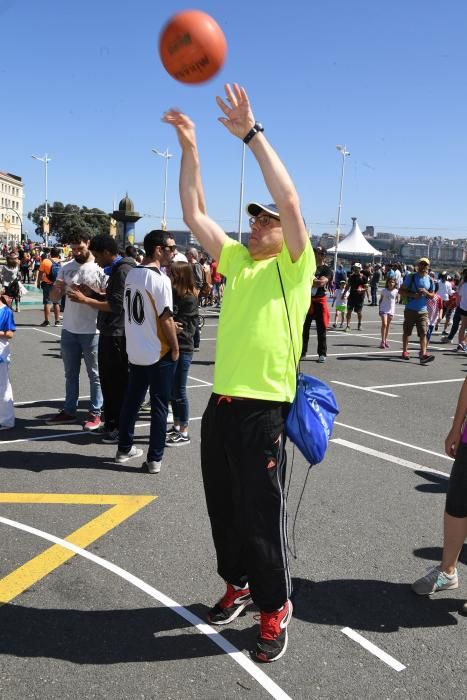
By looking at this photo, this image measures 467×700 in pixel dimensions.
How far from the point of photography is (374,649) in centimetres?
282

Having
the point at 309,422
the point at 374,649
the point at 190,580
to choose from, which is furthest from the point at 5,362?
the point at 374,649

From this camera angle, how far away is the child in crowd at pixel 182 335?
19.2 feet

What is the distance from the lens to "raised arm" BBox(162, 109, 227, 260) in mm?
2889

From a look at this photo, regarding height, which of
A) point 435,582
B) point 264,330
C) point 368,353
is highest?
point 264,330

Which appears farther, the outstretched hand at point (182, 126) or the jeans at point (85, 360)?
the jeans at point (85, 360)

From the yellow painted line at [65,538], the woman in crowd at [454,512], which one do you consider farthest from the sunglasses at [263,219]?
the yellow painted line at [65,538]

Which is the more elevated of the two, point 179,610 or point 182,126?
point 182,126

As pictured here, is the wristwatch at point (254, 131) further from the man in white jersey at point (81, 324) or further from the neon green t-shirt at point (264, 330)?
the man in white jersey at point (81, 324)

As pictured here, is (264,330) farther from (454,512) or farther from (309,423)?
(454,512)

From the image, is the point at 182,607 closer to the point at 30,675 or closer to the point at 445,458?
the point at 30,675

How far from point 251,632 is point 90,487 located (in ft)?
7.08

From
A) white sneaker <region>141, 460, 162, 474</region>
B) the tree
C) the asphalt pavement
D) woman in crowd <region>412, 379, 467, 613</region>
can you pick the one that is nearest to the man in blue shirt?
the asphalt pavement

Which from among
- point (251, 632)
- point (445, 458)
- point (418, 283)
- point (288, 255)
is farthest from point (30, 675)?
point (418, 283)

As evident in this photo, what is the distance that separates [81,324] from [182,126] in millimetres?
3653
